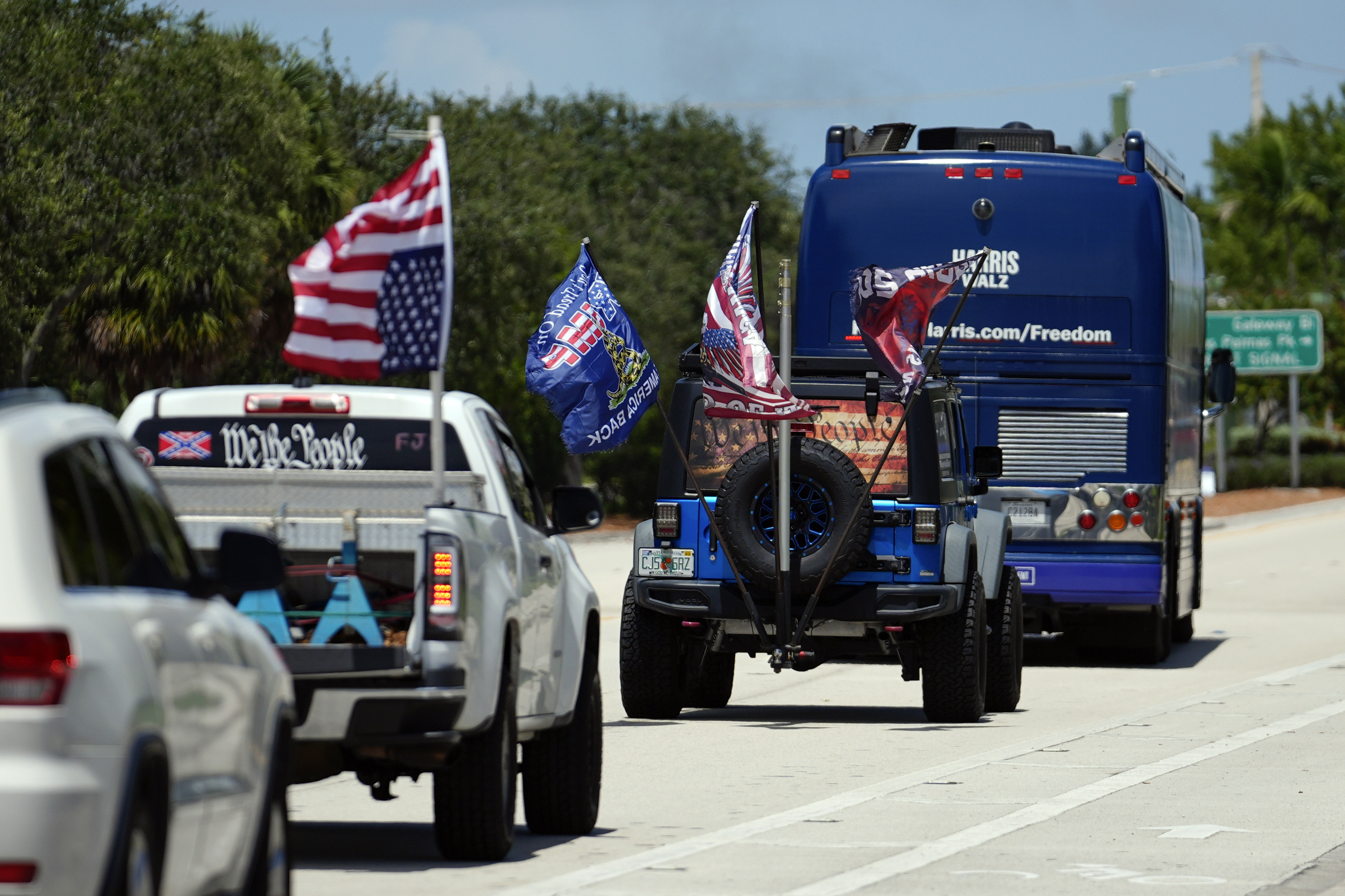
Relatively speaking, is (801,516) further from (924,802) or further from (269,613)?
(269,613)

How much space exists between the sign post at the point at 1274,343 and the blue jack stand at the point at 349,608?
4828cm

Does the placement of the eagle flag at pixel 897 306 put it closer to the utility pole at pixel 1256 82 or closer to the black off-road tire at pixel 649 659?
the black off-road tire at pixel 649 659

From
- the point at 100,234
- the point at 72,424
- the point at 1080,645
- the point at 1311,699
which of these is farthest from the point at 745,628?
the point at 100,234

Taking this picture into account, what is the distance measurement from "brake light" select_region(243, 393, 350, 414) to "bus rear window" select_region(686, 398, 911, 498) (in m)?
5.61

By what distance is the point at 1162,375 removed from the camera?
18375mm

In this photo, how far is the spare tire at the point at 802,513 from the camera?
46.3 feet

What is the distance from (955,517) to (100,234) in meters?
13.7

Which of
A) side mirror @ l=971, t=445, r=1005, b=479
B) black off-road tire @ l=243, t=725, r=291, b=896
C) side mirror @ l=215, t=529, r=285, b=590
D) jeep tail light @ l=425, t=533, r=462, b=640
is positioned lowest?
black off-road tire @ l=243, t=725, r=291, b=896

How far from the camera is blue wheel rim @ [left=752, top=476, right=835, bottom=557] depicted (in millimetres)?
14344

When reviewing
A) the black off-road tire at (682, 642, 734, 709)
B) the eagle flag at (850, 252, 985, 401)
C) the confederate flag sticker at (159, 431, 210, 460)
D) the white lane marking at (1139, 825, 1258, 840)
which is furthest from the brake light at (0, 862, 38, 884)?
the black off-road tire at (682, 642, 734, 709)

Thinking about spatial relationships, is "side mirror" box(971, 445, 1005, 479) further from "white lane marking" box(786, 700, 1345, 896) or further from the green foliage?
the green foliage

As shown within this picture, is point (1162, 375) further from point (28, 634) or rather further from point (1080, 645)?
point (28, 634)

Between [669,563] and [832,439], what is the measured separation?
1.27 m

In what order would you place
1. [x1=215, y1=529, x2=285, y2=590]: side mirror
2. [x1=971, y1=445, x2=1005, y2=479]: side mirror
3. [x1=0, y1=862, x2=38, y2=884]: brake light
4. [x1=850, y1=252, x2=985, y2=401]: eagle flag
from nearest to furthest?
[x1=0, y1=862, x2=38, y2=884]: brake light → [x1=215, y1=529, x2=285, y2=590]: side mirror → [x1=850, y1=252, x2=985, y2=401]: eagle flag → [x1=971, y1=445, x2=1005, y2=479]: side mirror
